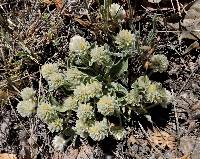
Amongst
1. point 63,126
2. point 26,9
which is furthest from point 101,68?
point 26,9

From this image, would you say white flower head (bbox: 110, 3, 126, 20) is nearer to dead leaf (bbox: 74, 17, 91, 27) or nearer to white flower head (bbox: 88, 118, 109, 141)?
dead leaf (bbox: 74, 17, 91, 27)

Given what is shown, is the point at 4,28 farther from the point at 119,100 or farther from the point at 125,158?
the point at 125,158

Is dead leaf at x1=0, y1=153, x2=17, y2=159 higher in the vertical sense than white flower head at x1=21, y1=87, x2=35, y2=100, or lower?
lower

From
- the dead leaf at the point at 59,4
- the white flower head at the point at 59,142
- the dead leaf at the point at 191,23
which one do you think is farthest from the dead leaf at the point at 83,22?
the white flower head at the point at 59,142

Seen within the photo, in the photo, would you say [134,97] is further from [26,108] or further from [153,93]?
[26,108]

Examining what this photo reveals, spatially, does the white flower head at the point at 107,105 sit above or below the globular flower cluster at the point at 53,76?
below

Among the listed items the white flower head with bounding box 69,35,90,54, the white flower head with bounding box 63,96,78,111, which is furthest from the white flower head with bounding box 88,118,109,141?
the white flower head with bounding box 69,35,90,54

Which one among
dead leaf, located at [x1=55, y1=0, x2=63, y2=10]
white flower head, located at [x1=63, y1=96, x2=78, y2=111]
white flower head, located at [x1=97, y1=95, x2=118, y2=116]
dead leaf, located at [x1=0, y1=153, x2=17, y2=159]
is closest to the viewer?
white flower head, located at [x1=97, y1=95, x2=118, y2=116]

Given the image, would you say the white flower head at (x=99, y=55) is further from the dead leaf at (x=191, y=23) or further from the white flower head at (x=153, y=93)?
the dead leaf at (x=191, y=23)
